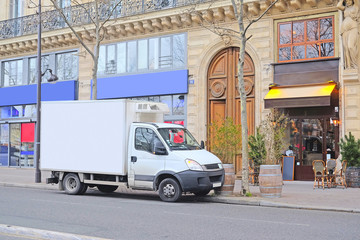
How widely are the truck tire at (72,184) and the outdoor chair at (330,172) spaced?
320 inches

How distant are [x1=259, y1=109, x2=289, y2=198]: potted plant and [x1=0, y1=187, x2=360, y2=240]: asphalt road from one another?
134 cm

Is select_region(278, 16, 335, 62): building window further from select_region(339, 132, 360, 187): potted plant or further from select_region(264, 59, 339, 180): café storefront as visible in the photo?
select_region(339, 132, 360, 187): potted plant

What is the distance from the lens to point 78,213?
408 inches

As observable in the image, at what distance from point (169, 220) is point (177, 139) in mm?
4634

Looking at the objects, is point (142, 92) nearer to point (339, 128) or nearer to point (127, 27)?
point (127, 27)

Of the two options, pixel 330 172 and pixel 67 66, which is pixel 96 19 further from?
pixel 330 172

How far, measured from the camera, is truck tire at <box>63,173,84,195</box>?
14906 millimetres

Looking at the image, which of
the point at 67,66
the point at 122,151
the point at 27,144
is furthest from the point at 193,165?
the point at 27,144

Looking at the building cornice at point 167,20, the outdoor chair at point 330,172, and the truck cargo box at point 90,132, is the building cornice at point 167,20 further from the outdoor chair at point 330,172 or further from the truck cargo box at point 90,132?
the outdoor chair at point 330,172

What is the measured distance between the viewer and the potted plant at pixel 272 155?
1348 centimetres

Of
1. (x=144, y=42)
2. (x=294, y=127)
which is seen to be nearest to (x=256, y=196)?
(x=294, y=127)

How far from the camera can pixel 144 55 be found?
2416 cm

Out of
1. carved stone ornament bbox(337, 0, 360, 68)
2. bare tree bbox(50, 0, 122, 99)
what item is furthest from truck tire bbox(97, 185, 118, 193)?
carved stone ornament bbox(337, 0, 360, 68)

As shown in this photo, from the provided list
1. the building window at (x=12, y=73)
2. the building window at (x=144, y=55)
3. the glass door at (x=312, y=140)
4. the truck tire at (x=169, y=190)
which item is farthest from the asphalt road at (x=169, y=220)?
the building window at (x=12, y=73)
